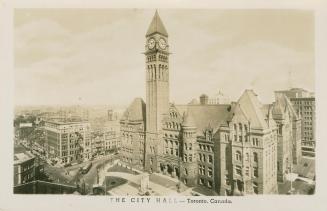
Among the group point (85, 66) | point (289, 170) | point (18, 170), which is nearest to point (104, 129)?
point (85, 66)

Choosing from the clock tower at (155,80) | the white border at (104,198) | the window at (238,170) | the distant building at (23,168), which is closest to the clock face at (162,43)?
the clock tower at (155,80)

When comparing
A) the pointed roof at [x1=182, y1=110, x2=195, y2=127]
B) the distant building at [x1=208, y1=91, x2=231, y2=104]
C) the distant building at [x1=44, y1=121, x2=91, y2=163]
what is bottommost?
the distant building at [x1=44, y1=121, x2=91, y2=163]

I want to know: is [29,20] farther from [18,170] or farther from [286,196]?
[286,196]

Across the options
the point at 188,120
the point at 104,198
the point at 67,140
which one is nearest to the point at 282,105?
the point at 188,120

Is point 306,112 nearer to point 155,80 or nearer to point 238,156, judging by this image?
point 238,156

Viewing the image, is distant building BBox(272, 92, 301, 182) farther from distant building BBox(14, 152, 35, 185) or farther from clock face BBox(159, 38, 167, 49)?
distant building BBox(14, 152, 35, 185)

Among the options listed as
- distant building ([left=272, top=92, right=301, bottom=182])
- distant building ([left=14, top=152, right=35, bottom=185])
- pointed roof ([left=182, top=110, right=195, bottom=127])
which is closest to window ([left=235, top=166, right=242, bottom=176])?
distant building ([left=272, top=92, right=301, bottom=182])

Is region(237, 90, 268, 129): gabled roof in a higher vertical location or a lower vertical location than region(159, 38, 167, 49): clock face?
lower
